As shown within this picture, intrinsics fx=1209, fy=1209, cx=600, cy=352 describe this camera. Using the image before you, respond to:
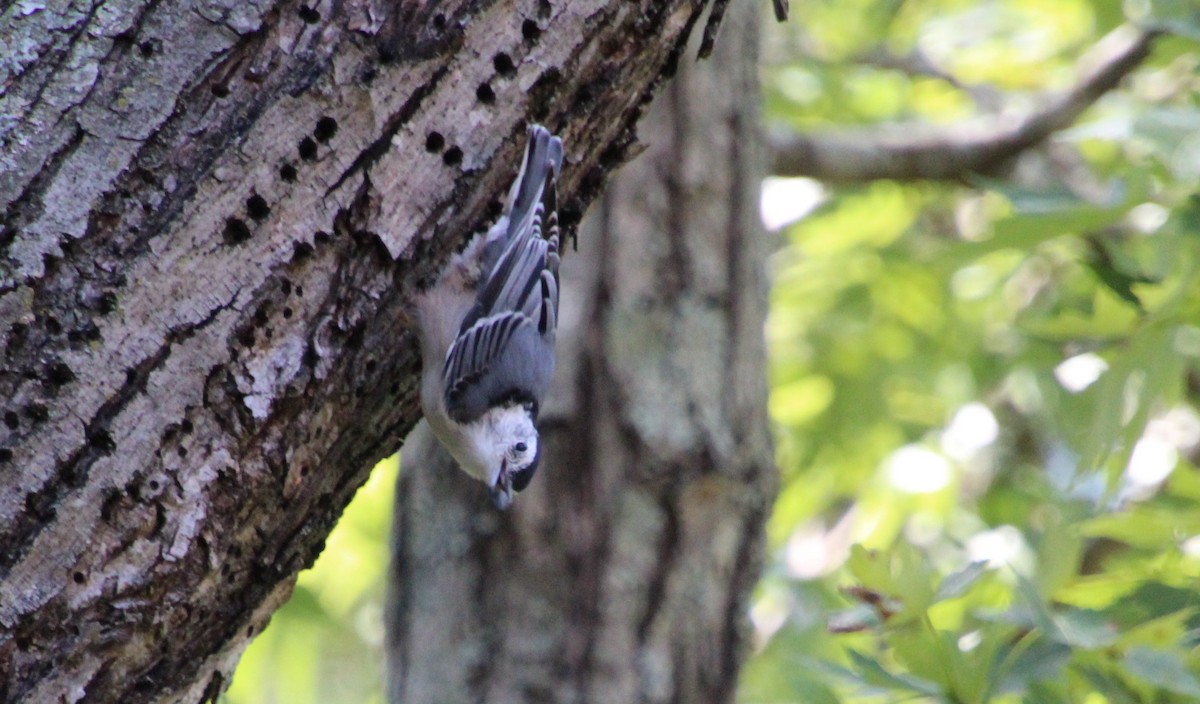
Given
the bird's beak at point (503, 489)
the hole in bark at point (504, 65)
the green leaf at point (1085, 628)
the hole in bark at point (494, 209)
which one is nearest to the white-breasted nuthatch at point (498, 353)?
the bird's beak at point (503, 489)

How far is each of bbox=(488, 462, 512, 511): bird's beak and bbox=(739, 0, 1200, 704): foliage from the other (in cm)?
72

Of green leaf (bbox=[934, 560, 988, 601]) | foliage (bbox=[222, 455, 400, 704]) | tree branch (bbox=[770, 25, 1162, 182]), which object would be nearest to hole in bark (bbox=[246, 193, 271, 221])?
green leaf (bbox=[934, 560, 988, 601])

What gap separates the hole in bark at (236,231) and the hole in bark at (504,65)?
47 cm

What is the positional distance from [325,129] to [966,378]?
10.2 feet

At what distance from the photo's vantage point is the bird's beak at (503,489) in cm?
261

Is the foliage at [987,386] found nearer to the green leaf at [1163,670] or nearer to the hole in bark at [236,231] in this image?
the green leaf at [1163,670]

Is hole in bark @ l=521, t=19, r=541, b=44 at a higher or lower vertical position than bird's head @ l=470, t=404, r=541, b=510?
higher

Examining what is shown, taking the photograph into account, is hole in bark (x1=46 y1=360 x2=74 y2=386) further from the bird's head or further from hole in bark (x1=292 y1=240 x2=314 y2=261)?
the bird's head

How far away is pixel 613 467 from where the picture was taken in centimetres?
291

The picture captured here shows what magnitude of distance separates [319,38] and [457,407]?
1064mm

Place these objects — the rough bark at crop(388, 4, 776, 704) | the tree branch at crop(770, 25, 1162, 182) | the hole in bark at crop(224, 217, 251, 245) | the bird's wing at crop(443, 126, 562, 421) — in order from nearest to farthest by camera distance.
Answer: the hole in bark at crop(224, 217, 251, 245)
the bird's wing at crop(443, 126, 562, 421)
the rough bark at crop(388, 4, 776, 704)
the tree branch at crop(770, 25, 1162, 182)

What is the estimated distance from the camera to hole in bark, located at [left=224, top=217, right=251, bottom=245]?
1.81 metres

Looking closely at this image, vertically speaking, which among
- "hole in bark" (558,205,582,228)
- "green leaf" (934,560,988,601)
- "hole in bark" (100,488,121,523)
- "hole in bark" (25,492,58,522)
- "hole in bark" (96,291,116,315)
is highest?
"hole in bark" (96,291,116,315)

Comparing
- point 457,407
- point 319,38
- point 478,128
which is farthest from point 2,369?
point 457,407
